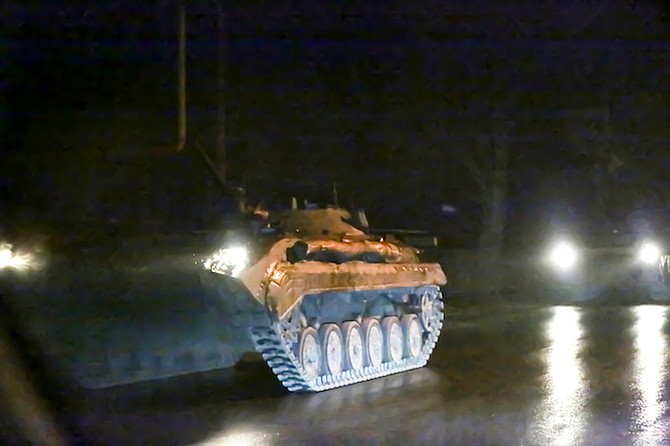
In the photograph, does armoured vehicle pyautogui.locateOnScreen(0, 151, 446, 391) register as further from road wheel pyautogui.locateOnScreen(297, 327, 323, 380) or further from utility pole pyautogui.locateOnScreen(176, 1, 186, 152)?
utility pole pyautogui.locateOnScreen(176, 1, 186, 152)

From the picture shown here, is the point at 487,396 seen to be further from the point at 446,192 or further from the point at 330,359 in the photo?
the point at 446,192

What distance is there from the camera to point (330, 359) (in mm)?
13172

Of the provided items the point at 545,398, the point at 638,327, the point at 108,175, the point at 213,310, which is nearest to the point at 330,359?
the point at 213,310

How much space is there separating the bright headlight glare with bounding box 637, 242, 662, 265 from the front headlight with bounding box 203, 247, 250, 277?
33685mm

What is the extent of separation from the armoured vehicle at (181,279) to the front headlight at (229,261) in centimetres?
2

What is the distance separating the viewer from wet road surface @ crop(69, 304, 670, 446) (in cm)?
924

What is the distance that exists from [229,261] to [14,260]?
3.20 meters

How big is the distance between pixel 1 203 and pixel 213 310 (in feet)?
14.0

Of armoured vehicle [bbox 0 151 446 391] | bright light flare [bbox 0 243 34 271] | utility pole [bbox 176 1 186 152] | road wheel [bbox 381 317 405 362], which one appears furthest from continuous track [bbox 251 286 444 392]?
utility pole [bbox 176 1 186 152]

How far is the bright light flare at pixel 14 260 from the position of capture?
1272 cm

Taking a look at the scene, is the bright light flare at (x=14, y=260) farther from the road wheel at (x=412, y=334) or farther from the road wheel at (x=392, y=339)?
the road wheel at (x=412, y=334)

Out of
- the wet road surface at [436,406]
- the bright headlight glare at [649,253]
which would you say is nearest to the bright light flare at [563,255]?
the bright headlight glare at [649,253]

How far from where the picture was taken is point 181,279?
40.2ft

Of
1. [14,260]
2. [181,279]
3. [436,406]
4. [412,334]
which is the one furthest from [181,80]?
[436,406]
